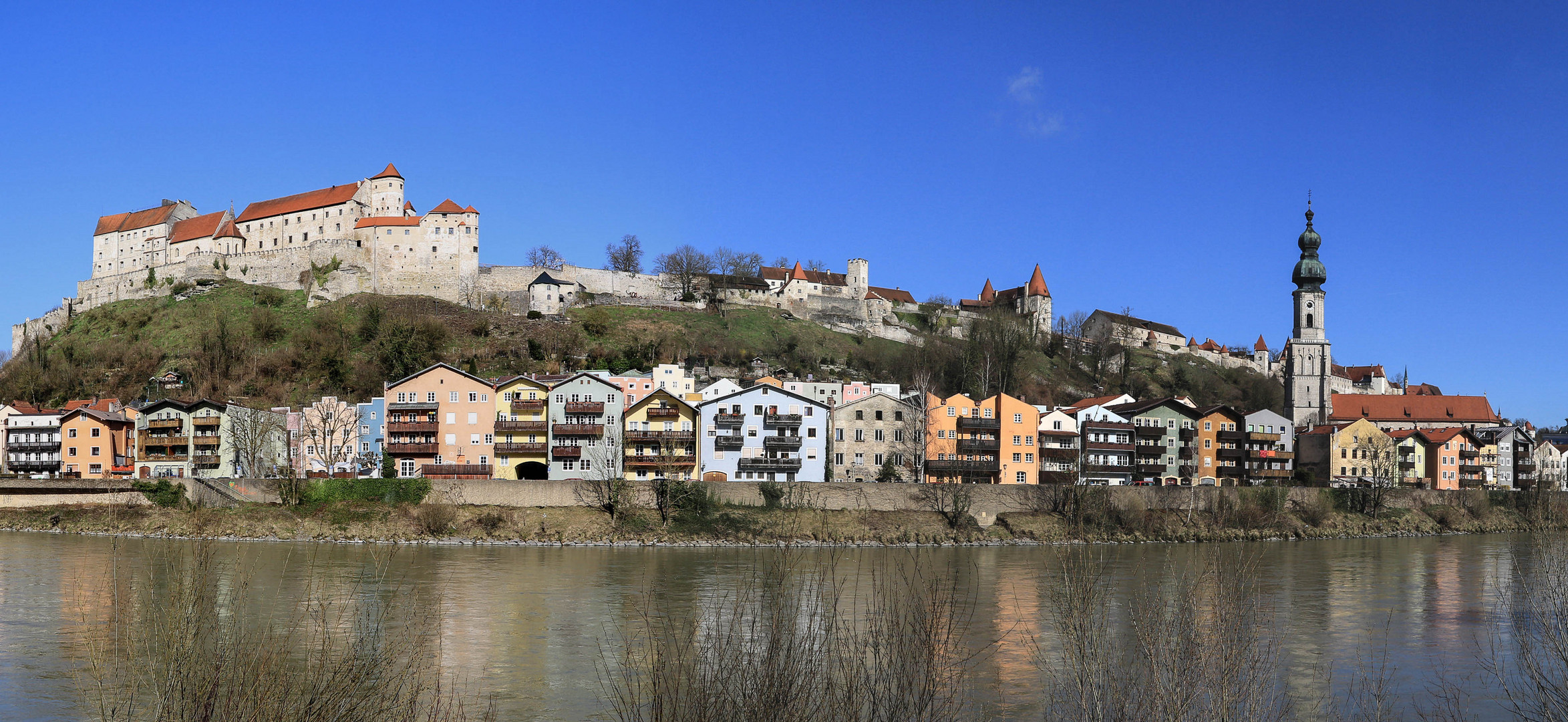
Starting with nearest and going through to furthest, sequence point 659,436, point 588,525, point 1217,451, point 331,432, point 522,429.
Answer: point 588,525 → point 659,436 → point 522,429 → point 331,432 → point 1217,451

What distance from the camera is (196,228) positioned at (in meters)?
105

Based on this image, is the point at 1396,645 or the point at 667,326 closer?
the point at 1396,645

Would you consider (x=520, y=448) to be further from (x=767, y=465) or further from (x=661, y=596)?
(x=661, y=596)

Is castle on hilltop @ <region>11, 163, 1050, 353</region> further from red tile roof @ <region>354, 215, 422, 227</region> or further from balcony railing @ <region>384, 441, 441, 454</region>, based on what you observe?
balcony railing @ <region>384, 441, 441, 454</region>

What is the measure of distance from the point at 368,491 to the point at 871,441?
75.9ft

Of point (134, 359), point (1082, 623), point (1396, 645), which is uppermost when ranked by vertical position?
point (134, 359)

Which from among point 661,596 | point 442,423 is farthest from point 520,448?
point 661,596

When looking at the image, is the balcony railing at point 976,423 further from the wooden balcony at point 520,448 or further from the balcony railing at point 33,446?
the balcony railing at point 33,446

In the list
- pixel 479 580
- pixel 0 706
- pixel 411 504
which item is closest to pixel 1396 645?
pixel 479 580

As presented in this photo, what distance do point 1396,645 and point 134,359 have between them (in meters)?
82.3

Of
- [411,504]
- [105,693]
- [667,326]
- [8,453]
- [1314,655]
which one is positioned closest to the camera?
[105,693]

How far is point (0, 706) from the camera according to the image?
728 inches

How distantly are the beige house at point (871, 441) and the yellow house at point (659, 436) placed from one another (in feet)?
→ 22.5

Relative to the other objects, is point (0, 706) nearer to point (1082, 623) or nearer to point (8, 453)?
point (1082, 623)
